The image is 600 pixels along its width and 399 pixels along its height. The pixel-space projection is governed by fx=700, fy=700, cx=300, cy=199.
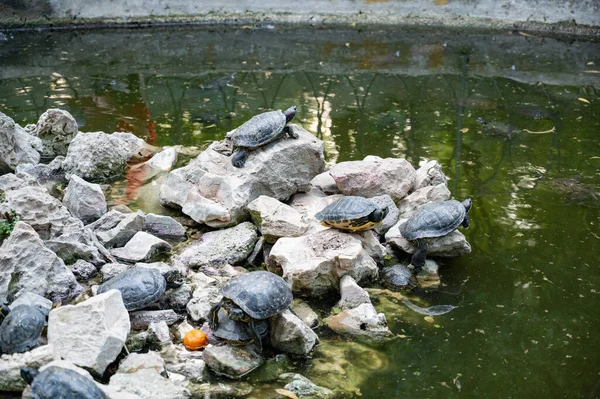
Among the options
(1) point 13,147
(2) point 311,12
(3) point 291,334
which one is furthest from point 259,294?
(2) point 311,12

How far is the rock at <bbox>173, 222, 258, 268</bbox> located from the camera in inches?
215

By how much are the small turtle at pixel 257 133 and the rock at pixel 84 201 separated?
121 centimetres

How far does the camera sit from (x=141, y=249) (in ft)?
17.8

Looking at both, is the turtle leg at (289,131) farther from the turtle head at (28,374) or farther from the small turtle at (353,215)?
the turtle head at (28,374)

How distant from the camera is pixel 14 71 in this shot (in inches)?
464

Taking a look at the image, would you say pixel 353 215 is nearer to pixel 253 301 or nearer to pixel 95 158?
pixel 253 301

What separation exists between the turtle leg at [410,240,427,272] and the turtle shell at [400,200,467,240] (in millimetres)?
81

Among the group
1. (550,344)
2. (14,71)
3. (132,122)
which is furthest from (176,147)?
(14,71)

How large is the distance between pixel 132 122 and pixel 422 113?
3.87 m

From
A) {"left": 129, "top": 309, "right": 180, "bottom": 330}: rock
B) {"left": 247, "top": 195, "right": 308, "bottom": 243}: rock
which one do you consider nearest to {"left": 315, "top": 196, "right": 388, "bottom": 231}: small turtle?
{"left": 247, "top": 195, "right": 308, "bottom": 243}: rock

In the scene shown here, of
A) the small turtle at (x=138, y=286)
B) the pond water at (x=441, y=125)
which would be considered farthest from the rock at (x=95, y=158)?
the small turtle at (x=138, y=286)

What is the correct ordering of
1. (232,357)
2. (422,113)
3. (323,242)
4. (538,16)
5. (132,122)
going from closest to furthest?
1. (232,357)
2. (323,242)
3. (132,122)
4. (422,113)
5. (538,16)

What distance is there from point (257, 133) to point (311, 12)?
9960mm

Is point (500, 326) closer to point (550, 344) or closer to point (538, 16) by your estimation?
point (550, 344)
